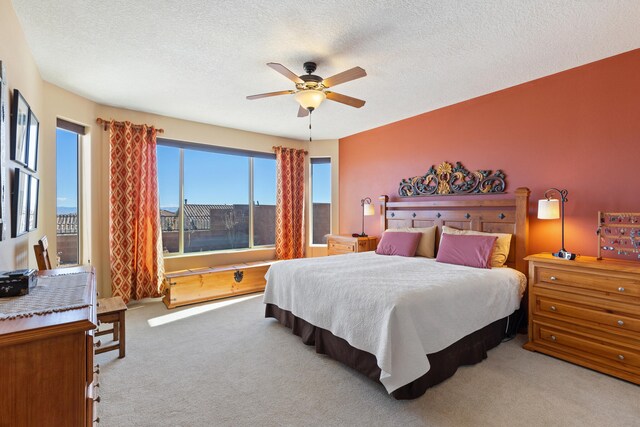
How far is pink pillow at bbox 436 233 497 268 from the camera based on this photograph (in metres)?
3.20

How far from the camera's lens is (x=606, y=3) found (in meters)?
2.04

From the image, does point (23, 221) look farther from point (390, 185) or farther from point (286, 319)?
point (390, 185)

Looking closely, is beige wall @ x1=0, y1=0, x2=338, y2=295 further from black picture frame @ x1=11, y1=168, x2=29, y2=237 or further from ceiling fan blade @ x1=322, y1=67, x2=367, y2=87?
ceiling fan blade @ x1=322, y1=67, x2=367, y2=87

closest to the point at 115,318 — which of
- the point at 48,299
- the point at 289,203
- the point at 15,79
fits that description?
the point at 48,299

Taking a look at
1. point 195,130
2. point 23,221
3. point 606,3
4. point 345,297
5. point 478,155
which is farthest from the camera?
point 195,130

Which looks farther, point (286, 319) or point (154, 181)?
point (154, 181)

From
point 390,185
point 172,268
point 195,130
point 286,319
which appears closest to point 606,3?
point 390,185

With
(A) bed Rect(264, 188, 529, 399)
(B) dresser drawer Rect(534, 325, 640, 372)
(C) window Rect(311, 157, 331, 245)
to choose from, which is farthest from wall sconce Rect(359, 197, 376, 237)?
(B) dresser drawer Rect(534, 325, 640, 372)

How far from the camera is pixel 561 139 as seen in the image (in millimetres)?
3123

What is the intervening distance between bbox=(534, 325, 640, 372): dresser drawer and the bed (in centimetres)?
34

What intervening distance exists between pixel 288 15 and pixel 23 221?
2.54 metres

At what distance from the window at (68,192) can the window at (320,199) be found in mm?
3850

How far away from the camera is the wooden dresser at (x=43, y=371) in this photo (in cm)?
93

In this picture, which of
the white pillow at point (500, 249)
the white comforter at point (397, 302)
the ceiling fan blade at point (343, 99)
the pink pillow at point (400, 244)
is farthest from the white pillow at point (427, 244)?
the ceiling fan blade at point (343, 99)
